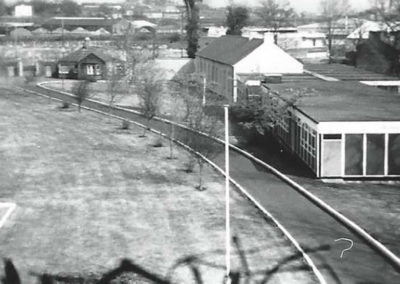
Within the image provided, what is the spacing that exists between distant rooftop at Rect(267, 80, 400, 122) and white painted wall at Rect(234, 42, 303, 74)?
643cm

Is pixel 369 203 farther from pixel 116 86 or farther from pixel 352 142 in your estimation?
pixel 116 86

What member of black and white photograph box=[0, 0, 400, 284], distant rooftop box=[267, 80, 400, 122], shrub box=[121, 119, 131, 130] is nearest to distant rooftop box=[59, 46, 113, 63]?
black and white photograph box=[0, 0, 400, 284]

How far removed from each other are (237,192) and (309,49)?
59972 mm

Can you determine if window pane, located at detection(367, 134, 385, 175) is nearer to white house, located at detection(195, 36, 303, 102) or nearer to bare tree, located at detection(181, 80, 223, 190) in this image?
bare tree, located at detection(181, 80, 223, 190)

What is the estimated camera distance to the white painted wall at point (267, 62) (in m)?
42.0

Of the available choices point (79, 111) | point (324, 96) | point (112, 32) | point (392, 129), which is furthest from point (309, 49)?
point (392, 129)

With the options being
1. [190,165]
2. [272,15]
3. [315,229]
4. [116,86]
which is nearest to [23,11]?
[272,15]

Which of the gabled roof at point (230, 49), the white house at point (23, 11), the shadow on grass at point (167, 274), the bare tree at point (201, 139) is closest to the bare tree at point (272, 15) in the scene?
the gabled roof at point (230, 49)

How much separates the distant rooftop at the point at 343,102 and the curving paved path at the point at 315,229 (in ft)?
9.97

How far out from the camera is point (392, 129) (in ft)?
75.6

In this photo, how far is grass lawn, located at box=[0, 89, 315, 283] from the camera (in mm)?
15367

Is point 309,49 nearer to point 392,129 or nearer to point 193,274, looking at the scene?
point 392,129

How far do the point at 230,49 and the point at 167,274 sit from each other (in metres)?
35.7

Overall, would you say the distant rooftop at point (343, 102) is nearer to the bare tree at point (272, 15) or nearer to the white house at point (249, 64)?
the white house at point (249, 64)
